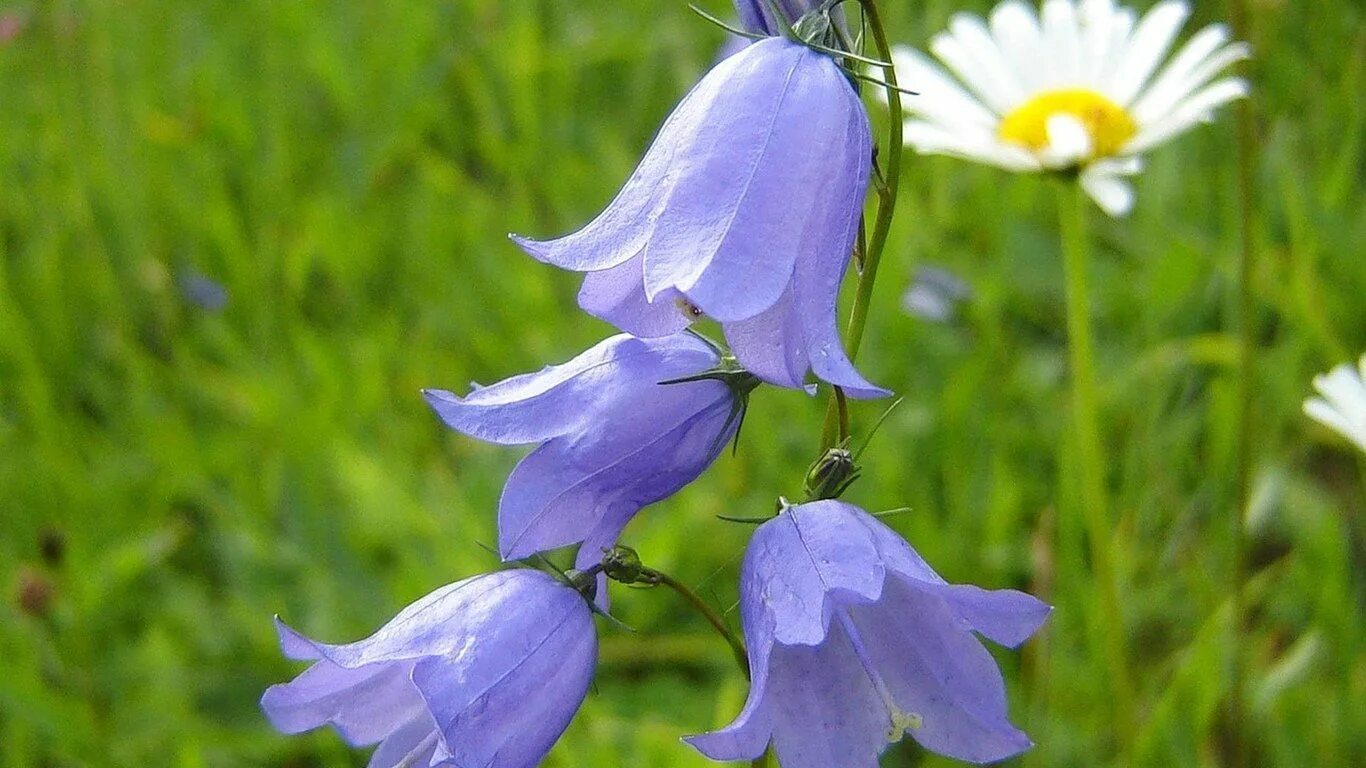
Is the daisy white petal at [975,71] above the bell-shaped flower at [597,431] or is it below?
above

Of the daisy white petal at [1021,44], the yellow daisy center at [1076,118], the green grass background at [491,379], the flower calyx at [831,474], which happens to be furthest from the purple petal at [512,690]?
the daisy white petal at [1021,44]

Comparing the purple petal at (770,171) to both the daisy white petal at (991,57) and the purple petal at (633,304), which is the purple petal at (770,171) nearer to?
the purple petal at (633,304)

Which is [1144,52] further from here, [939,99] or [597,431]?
[597,431]

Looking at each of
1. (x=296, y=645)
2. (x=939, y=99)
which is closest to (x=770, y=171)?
(x=296, y=645)

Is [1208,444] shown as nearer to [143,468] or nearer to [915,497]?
[915,497]

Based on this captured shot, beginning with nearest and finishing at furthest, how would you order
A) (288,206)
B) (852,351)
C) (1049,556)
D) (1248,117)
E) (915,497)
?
1. (852,351)
2. (1248,117)
3. (1049,556)
4. (915,497)
5. (288,206)

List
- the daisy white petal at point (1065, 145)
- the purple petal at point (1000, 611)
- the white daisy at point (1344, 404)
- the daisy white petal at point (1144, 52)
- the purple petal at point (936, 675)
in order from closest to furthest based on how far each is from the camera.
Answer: the purple petal at point (1000, 611), the purple petal at point (936, 675), the white daisy at point (1344, 404), the daisy white petal at point (1065, 145), the daisy white petal at point (1144, 52)

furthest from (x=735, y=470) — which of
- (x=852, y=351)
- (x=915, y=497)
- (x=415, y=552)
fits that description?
(x=852, y=351)
